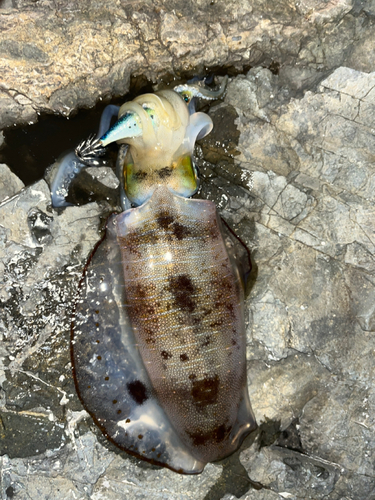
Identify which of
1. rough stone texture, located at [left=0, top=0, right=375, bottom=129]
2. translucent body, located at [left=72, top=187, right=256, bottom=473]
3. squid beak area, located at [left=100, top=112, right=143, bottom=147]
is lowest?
translucent body, located at [left=72, top=187, right=256, bottom=473]

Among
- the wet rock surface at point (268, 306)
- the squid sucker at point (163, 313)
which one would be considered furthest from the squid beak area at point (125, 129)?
the wet rock surface at point (268, 306)

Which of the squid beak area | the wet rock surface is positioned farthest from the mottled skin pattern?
the squid beak area

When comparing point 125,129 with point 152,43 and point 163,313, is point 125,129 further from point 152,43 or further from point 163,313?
point 163,313

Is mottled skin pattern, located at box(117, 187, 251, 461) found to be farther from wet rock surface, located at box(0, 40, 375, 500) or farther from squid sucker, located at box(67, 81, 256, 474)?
wet rock surface, located at box(0, 40, 375, 500)

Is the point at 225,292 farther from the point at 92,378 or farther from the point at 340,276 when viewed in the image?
the point at 92,378

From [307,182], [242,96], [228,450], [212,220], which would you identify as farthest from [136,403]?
[242,96]

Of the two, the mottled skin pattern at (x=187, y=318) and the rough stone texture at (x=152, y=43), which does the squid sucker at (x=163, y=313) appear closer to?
the mottled skin pattern at (x=187, y=318)

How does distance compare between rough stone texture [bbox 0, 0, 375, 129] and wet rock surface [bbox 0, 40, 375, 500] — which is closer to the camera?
rough stone texture [bbox 0, 0, 375, 129]
